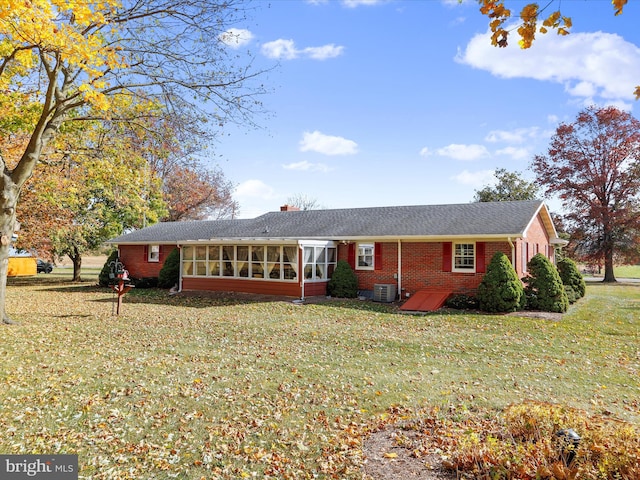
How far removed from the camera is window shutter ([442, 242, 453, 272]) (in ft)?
58.1

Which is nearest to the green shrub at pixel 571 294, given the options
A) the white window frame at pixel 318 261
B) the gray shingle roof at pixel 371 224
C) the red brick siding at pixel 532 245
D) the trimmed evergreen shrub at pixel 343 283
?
the red brick siding at pixel 532 245

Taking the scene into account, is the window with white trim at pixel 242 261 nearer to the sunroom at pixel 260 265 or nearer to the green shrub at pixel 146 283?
the sunroom at pixel 260 265

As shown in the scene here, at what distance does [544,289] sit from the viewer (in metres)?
15.5

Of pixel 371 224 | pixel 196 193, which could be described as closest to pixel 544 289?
pixel 371 224

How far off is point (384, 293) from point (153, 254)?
14851 mm

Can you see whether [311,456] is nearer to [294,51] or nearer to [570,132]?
[294,51]

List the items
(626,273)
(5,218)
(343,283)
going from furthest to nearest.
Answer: (626,273) → (343,283) → (5,218)

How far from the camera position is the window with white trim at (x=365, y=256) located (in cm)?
1946

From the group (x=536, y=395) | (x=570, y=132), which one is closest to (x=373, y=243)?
(x=536, y=395)

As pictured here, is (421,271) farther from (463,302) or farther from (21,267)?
(21,267)

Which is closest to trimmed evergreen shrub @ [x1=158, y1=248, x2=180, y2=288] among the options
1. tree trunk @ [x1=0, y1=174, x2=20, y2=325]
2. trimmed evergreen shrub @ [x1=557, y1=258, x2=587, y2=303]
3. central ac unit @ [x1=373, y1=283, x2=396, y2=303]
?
central ac unit @ [x1=373, y1=283, x2=396, y2=303]

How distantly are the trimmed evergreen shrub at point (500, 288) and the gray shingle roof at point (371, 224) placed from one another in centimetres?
133

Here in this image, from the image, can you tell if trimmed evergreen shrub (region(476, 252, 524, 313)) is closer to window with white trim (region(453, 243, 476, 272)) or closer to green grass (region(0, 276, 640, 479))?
green grass (region(0, 276, 640, 479))

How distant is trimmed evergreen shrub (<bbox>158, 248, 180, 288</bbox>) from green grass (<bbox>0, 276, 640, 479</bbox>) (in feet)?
30.3
